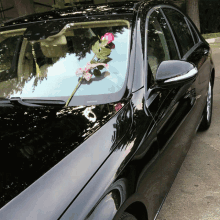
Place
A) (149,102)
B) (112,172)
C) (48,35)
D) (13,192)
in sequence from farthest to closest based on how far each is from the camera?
1. (48,35)
2. (149,102)
3. (112,172)
4. (13,192)

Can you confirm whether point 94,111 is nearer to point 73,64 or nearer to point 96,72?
point 96,72

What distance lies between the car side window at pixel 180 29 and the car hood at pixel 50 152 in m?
1.46

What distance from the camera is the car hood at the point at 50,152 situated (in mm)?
1081

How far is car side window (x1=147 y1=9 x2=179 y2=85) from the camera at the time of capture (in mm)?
2192

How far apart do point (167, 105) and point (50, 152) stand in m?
1.04

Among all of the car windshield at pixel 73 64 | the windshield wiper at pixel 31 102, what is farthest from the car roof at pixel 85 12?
the windshield wiper at pixel 31 102

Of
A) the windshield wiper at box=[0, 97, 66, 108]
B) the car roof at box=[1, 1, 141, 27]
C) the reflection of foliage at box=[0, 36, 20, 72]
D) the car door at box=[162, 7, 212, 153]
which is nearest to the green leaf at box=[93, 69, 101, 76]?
the windshield wiper at box=[0, 97, 66, 108]

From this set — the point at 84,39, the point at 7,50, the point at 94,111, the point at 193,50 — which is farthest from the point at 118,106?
the point at 193,50

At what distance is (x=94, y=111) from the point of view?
169 cm

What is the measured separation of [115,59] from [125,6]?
0.61 metres

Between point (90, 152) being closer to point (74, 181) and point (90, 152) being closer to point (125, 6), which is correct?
point (74, 181)

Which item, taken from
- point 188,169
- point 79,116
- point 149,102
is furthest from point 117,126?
point 188,169

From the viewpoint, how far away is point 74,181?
3.86ft

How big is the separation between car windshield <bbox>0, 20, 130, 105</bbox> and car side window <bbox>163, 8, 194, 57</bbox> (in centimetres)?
92
